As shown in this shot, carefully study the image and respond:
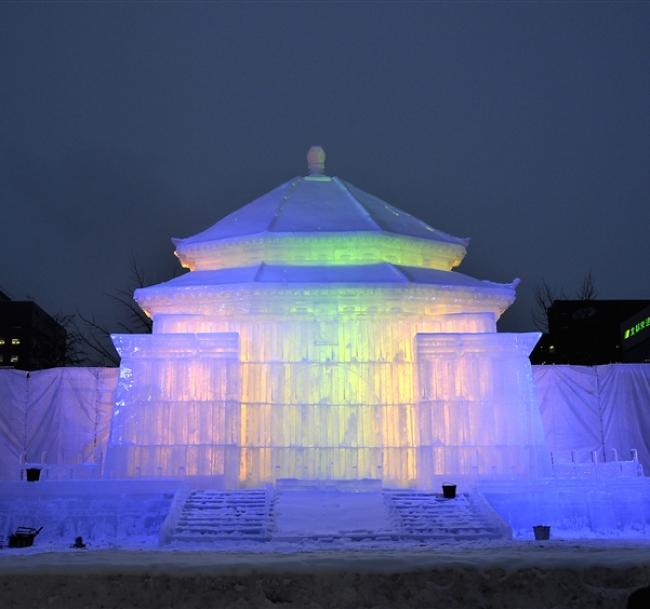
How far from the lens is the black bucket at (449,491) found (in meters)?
15.4

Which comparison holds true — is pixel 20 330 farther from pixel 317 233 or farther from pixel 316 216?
pixel 317 233

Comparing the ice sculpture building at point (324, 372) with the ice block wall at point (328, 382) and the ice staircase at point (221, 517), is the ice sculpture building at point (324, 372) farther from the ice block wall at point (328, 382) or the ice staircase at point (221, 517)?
the ice staircase at point (221, 517)

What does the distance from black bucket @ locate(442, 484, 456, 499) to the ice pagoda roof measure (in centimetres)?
759

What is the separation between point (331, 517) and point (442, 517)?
6.37 ft

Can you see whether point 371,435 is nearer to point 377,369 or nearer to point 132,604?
point 377,369

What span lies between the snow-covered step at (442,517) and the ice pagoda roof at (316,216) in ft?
25.4

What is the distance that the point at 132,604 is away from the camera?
5.29 m

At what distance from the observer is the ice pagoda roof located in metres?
21.4

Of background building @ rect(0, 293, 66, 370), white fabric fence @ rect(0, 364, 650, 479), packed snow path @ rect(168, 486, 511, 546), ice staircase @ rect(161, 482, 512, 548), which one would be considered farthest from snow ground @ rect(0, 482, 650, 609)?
background building @ rect(0, 293, 66, 370)

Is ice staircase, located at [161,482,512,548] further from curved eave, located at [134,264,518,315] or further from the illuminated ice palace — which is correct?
curved eave, located at [134,264,518,315]

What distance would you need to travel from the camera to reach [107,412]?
76.1 feet

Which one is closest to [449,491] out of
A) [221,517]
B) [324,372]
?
[221,517]

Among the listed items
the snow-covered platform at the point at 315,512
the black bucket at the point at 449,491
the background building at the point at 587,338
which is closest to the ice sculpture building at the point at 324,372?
the snow-covered platform at the point at 315,512

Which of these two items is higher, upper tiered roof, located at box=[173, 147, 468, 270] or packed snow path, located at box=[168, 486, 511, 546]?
upper tiered roof, located at box=[173, 147, 468, 270]
